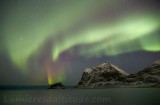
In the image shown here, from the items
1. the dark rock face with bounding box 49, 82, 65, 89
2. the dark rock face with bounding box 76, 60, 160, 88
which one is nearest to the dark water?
the dark rock face with bounding box 49, 82, 65, 89

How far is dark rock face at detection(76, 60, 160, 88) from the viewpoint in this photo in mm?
6895

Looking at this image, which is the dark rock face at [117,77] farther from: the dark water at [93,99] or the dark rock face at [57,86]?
the dark rock face at [57,86]

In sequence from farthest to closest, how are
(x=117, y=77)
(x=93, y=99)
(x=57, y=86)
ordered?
(x=93, y=99)
(x=117, y=77)
(x=57, y=86)

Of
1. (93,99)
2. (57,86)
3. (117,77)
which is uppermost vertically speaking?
(117,77)

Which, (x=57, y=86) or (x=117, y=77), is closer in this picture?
(x=57, y=86)

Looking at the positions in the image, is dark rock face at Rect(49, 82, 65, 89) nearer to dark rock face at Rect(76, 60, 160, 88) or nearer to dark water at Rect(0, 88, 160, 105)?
dark water at Rect(0, 88, 160, 105)

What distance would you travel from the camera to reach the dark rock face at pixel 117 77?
6895 millimetres

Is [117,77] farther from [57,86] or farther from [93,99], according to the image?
[57,86]

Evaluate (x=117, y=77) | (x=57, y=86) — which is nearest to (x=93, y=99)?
(x=117, y=77)

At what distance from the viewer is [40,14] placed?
287 inches

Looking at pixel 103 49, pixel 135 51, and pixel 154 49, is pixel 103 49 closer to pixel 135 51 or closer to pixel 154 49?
pixel 135 51

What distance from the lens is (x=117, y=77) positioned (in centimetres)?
744

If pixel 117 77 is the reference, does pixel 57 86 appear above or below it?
below

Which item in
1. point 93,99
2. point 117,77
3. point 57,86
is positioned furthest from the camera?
point 93,99
